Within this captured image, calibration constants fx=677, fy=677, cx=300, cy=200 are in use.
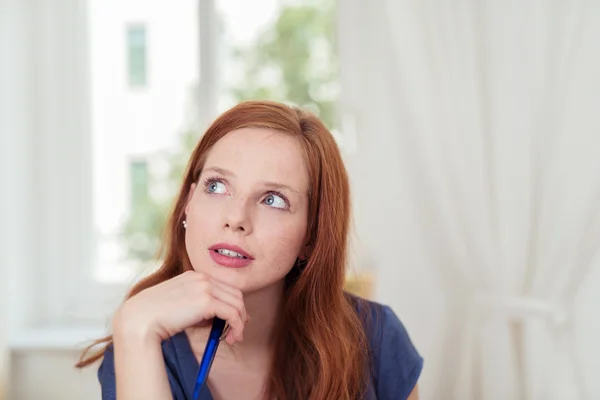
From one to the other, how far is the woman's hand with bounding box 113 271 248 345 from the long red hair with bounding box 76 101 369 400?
189 millimetres

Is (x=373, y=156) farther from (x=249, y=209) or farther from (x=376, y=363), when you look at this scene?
(x=249, y=209)

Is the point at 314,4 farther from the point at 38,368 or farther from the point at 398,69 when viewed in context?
the point at 38,368

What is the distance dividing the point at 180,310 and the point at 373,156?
2.71 feet

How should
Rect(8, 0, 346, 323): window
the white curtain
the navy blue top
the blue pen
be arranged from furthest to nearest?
Rect(8, 0, 346, 323): window < the white curtain < the navy blue top < the blue pen

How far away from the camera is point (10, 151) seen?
1.86 metres

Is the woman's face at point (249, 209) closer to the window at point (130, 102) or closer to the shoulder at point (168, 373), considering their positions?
the shoulder at point (168, 373)

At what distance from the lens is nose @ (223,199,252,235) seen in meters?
0.95

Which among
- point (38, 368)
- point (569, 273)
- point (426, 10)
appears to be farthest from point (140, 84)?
point (569, 273)

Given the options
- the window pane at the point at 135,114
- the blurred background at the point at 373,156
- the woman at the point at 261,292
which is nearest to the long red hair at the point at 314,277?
the woman at the point at 261,292

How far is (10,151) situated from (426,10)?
119 cm

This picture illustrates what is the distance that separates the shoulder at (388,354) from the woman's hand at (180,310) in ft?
1.05

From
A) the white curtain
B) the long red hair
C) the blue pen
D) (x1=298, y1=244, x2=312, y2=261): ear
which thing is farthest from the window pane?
the blue pen

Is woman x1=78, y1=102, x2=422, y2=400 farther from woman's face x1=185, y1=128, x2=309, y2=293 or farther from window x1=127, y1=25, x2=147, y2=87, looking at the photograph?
window x1=127, y1=25, x2=147, y2=87

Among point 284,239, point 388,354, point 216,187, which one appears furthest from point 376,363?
point 216,187
